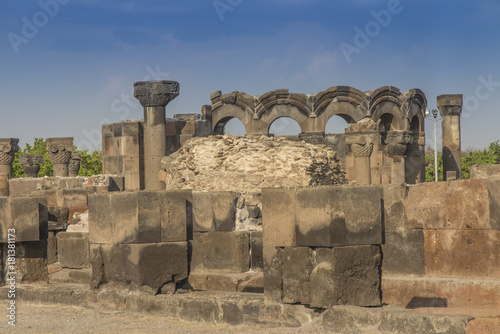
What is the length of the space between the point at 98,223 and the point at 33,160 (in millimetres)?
20484

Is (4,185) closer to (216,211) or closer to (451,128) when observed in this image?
(451,128)

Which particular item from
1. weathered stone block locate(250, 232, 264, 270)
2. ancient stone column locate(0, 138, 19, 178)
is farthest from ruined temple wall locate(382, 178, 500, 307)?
ancient stone column locate(0, 138, 19, 178)

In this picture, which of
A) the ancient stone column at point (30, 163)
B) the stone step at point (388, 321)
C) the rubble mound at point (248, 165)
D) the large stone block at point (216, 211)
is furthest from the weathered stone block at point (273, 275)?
the ancient stone column at point (30, 163)

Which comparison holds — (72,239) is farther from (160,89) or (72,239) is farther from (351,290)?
(160,89)

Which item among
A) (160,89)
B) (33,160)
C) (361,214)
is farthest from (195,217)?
(33,160)

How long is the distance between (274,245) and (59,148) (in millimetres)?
17181

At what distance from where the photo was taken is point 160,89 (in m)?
16.7

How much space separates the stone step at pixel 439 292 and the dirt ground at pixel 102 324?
913mm

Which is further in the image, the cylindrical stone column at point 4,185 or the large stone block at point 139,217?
the cylindrical stone column at point 4,185

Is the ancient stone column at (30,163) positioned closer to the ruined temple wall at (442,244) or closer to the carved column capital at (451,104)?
the carved column capital at (451,104)

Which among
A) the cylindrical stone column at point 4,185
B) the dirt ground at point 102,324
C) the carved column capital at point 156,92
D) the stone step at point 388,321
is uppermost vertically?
the carved column capital at point 156,92

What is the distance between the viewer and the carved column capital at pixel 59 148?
2194cm

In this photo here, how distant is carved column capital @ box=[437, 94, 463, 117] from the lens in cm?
2256

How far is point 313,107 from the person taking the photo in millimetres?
22969
